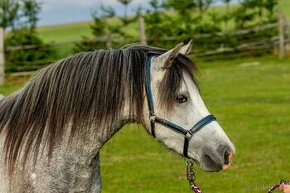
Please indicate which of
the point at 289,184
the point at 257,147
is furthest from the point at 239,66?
the point at 289,184

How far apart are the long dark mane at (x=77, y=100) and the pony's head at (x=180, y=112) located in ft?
0.12

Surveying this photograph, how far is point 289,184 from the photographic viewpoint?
4000mm

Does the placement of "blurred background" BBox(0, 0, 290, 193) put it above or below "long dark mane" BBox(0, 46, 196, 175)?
below

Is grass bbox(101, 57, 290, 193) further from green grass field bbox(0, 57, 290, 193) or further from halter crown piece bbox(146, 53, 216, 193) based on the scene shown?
halter crown piece bbox(146, 53, 216, 193)

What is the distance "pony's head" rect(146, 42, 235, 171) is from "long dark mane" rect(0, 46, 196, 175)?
0.12 ft

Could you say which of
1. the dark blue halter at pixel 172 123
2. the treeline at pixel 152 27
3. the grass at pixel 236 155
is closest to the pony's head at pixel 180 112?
the dark blue halter at pixel 172 123

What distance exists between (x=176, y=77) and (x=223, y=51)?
23249 millimetres

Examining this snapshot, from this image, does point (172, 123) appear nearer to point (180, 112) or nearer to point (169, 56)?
point (180, 112)

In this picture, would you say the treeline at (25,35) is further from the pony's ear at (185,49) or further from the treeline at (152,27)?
the pony's ear at (185,49)

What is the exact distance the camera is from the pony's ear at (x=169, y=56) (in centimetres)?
356

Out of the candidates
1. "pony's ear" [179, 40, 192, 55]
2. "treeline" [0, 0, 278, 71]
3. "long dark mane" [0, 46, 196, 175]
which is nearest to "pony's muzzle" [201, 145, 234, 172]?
"long dark mane" [0, 46, 196, 175]

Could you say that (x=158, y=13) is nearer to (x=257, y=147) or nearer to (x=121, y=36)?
(x=121, y=36)

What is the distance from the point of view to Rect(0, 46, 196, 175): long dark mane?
3646 mm

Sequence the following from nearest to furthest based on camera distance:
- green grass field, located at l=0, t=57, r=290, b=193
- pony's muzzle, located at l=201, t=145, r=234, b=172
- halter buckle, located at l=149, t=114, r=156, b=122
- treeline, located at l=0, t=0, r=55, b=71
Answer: pony's muzzle, located at l=201, t=145, r=234, b=172 → halter buckle, located at l=149, t=114, r=156, b=122 → green grass field, located at l=0, t=57, r=290, b=193 → treeline, located at l=0, t=0, r=55, b=71
